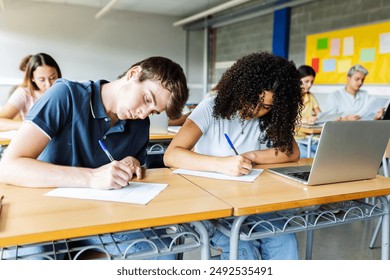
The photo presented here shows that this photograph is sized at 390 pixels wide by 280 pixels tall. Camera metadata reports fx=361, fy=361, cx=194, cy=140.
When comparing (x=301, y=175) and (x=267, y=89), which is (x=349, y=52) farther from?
(x=301, y=175)

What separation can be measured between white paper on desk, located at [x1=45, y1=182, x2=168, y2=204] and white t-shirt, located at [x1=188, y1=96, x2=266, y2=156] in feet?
1.71

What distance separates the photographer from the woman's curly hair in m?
1.50

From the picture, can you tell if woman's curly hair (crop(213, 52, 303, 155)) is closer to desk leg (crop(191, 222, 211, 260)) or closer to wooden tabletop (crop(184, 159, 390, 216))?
wooden tabletop (crop(184, 159, 390, 216))

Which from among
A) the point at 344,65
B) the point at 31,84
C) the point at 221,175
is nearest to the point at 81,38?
the point at 344,65

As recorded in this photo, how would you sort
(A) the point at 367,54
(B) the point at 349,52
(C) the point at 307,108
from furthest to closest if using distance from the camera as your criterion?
(B) the point at 349,52, (A) the point at 367,54, (C) the point at 307,108

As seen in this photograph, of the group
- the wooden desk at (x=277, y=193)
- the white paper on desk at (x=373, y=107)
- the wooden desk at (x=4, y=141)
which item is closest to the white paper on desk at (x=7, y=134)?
the wooden desk at (x=4, y=141)

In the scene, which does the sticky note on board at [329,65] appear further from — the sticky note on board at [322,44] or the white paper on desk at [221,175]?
the white paper on desk at [221,175]

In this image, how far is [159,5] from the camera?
24.5 feet

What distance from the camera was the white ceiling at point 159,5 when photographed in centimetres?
704

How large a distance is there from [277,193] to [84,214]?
1.87 ft

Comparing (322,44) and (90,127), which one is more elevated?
(322,44)

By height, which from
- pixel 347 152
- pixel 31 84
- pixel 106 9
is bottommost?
pixel 347 152
